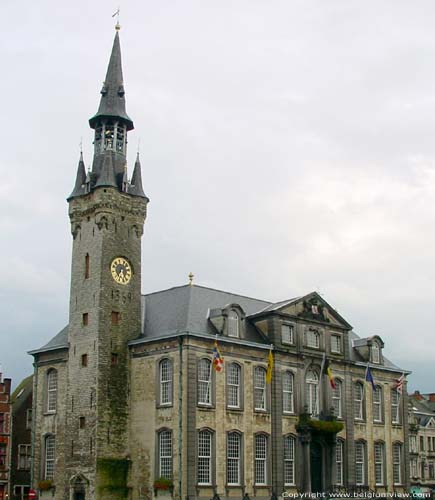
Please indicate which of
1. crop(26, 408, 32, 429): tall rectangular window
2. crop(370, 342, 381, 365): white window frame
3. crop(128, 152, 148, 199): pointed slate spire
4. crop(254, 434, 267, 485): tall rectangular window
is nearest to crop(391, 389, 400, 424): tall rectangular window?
crop(370, 342, 381, 365): white window frame

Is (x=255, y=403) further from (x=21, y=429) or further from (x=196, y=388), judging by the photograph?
(x=21, y=429)

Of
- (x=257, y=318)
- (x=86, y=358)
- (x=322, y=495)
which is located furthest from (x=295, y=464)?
(x=86, y=358)

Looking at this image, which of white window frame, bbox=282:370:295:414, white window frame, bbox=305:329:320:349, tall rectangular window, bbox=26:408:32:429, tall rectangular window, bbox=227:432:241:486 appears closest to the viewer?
tall rectangular window, bbox=227:432:241:486

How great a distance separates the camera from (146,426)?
2211 inches

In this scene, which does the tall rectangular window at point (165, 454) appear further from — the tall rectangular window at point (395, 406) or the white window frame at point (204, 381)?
the tall rectangular window at point (395, 406)

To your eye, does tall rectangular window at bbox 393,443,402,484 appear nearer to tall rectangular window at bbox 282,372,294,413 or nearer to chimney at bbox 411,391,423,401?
tall rectangular window at bbox 282,372,294,413

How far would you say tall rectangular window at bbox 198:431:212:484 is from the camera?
5503 cm

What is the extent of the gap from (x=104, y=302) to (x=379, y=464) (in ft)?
86.0

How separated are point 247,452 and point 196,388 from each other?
19.8ft

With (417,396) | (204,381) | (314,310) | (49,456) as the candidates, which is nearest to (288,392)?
(314,310)

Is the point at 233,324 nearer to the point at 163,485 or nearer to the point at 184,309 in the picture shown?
the point at 184,309

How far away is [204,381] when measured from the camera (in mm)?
56344

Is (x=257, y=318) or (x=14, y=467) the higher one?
(x=257, y=318)

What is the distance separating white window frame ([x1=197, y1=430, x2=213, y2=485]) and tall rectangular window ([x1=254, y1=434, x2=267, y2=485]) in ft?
14.2
